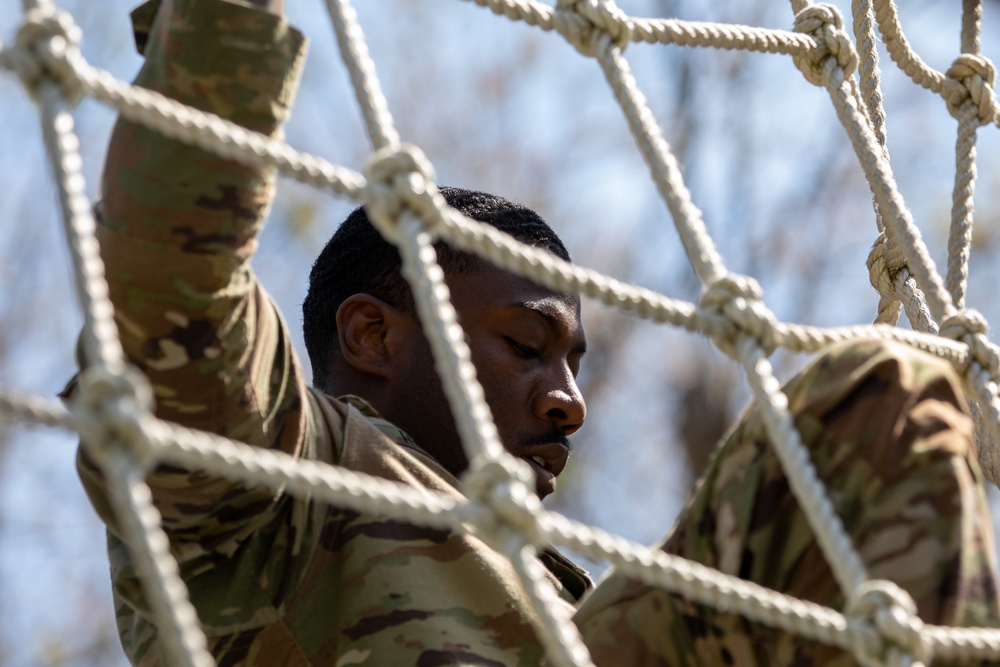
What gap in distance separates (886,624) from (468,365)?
12.5 inches

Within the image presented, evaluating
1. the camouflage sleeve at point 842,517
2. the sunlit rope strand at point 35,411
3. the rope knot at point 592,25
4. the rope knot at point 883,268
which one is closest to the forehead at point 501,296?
the rope knot at point 883,268

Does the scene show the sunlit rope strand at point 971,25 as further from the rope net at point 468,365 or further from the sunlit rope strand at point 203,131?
the sunlit rope strand at point 203,131

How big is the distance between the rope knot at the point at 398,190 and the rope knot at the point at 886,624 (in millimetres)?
387

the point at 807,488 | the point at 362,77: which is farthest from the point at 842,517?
the point at 362,77

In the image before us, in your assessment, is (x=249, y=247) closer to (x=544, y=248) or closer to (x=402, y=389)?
(x=402, y=389)

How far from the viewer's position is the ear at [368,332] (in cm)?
189

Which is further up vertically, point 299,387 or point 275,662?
point 299,387

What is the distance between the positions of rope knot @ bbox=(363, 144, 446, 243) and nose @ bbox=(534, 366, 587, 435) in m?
0.69

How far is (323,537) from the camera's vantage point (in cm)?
144

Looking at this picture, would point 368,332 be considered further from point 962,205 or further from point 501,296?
point 962,205

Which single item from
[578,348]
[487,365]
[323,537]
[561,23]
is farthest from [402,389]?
[561,23]

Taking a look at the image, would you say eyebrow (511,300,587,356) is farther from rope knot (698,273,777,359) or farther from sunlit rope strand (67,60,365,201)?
sunlit rope strand (67,60,365,201)

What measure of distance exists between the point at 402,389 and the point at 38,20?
33.3 inches

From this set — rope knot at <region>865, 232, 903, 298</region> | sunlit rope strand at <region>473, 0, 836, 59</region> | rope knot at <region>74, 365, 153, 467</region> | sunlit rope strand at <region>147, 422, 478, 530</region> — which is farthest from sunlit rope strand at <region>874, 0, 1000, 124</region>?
rope knot at <region>74, 365, 153, 467</region>
